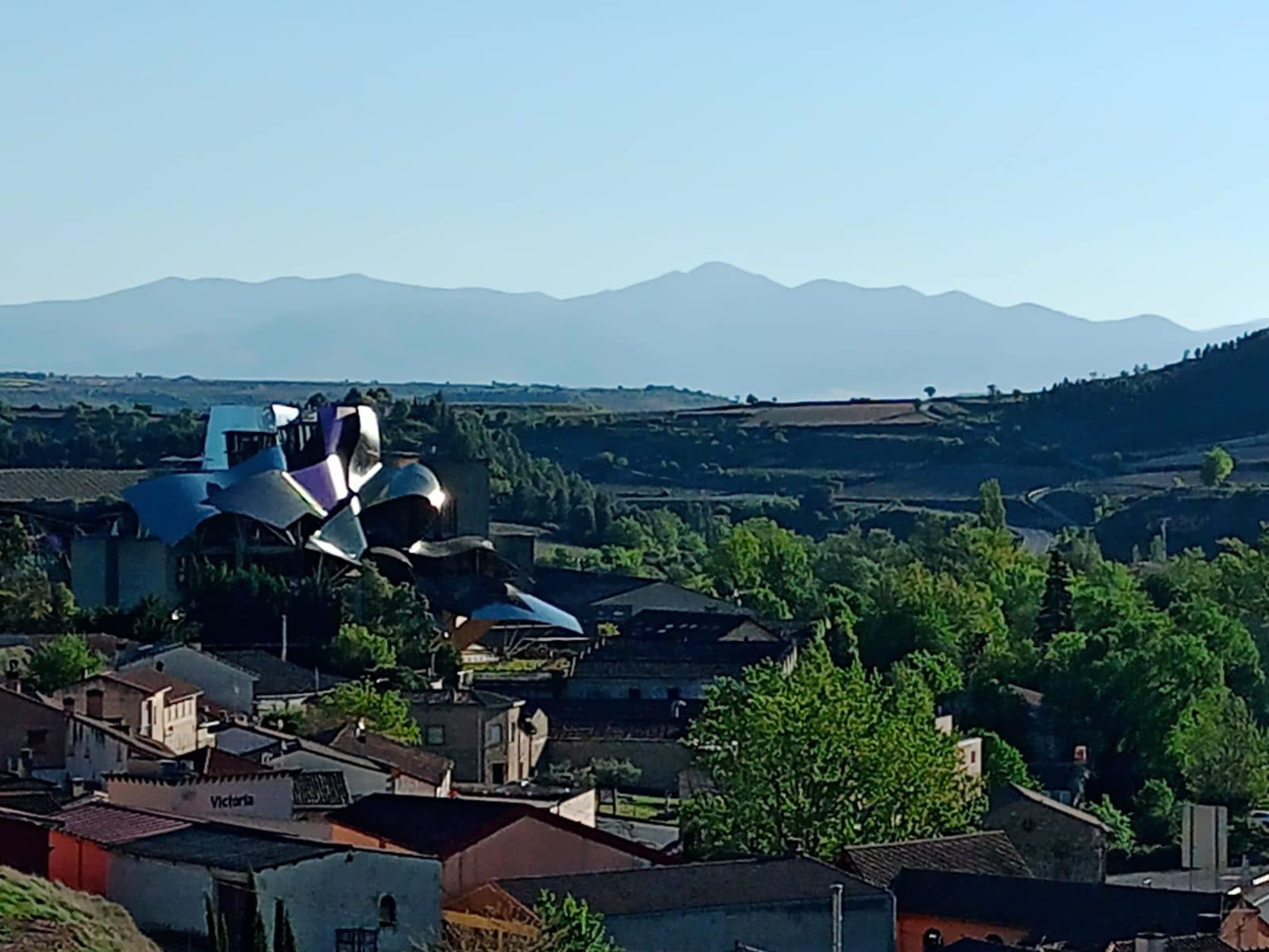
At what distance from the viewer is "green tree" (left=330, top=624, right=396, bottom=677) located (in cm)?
5203

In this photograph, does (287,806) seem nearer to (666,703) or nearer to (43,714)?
(43,714)

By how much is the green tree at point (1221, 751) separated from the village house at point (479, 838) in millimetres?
19070

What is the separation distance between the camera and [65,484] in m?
81.1

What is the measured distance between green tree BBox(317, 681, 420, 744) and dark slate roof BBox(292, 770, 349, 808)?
9.25 metres

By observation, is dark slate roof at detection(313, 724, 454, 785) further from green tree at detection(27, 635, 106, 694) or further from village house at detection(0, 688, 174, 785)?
green tree at detection(27, 635, 106, 694)

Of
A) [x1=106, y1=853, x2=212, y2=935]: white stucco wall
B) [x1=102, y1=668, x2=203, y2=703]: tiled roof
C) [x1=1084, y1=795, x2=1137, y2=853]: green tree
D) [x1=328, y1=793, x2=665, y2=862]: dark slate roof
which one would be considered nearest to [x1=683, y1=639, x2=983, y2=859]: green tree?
[x1=328, y1=793, x2=665, y2=862]: dark slate roof

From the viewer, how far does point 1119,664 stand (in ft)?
170

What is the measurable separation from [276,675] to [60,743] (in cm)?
1228

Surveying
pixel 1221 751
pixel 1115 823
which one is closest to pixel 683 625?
pixel 1221 751

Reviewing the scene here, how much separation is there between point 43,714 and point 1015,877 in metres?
13.6

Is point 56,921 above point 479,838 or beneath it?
above

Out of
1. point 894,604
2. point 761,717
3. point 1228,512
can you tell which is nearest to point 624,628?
point 894,604

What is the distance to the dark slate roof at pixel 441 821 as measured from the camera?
2791 cm

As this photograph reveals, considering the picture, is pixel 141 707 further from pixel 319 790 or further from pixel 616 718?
pixel 616 718
